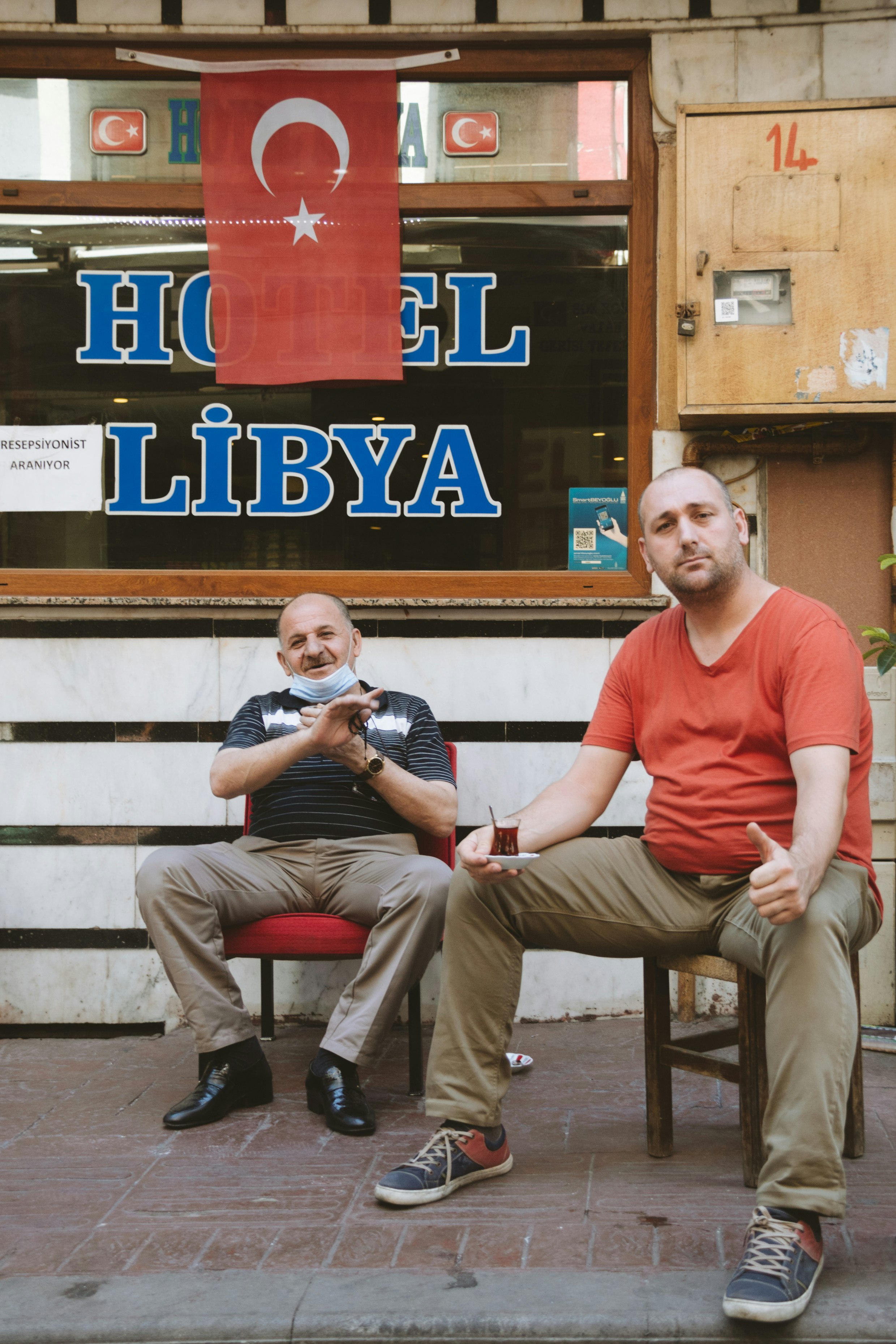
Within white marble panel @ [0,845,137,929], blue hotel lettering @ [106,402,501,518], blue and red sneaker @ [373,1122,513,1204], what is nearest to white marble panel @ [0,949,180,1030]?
white marble panel @ [0,845,137,929]

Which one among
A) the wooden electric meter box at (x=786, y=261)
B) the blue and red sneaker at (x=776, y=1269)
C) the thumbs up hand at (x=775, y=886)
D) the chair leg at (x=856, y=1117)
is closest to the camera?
the blue and red sneaker at (x=776, y=1269)

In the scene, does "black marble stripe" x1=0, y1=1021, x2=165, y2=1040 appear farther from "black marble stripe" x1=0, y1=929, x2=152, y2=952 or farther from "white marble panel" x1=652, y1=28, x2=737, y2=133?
"white marble panel" x1=652, y1=28, x2=737, y2=133

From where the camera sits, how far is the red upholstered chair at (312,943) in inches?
138

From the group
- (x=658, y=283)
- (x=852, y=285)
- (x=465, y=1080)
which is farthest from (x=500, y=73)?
(x=465, y=1080)

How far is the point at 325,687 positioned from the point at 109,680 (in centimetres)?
106

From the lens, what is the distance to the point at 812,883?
246 cm

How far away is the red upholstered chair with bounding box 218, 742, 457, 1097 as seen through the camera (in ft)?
11.5

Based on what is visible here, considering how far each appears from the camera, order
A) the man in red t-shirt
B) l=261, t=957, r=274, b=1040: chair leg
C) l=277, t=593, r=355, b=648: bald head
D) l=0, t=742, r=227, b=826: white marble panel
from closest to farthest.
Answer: the man in red t-shirt
l=277, t=593, r=355, b=648: bald head
l=261, t=957, r=274, b=1040: chair leg
l=0, t=742, r=227, b=826: white marble panel

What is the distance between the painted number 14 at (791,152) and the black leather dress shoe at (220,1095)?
11.2 ft

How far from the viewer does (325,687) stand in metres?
3.77

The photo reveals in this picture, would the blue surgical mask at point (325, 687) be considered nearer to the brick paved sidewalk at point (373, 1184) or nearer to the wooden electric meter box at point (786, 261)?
the brick paved sidewalk at point (373, 1184)

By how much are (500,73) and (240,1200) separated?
3853 mm

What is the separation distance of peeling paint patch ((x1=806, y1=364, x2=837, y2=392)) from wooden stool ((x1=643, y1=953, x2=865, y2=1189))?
207 cm

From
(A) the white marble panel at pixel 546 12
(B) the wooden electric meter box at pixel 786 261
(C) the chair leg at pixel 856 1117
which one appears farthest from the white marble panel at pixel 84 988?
(A) the white marble panel at pixel 546 12
